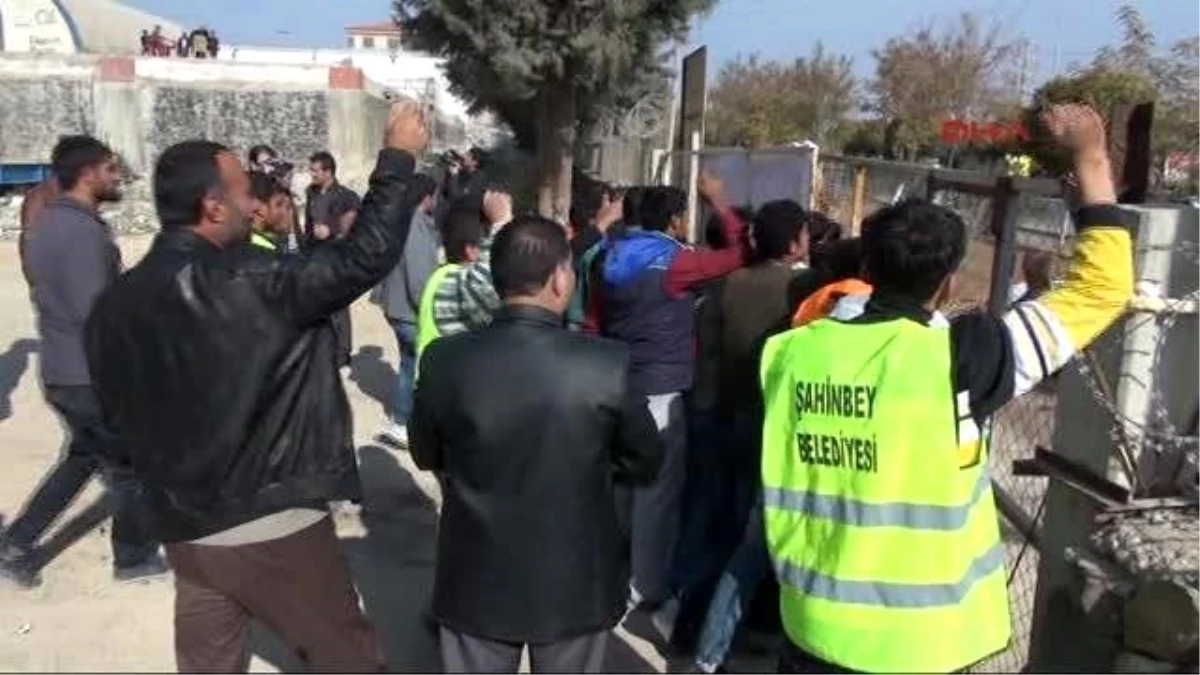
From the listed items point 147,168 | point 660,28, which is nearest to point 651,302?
point 660,28

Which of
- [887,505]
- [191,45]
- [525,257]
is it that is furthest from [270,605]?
[191,45]

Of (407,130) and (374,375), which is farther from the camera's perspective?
(374,375)

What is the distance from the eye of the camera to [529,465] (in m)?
2.46

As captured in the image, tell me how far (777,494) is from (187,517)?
1.33 metres

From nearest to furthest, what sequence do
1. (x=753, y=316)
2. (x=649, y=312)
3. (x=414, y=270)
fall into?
1. (x=753, y=316)
2. (x=649, y=312)
3. (x=414, y=270)

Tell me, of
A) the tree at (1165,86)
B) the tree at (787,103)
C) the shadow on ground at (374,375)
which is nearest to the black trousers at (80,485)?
the shadow on ground at (374,375)

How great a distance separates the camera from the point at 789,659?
252cm

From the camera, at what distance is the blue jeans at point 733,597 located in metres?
3.69

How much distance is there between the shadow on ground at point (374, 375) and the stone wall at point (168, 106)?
546 inches

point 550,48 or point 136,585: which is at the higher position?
point 550,48

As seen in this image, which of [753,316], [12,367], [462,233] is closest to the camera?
[753,316]

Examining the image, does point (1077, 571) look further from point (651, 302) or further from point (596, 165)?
point (596, 165)

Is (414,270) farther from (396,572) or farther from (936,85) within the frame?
(936,85)

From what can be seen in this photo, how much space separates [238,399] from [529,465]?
0.67 meters
